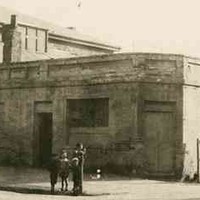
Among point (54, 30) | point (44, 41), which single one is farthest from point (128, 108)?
point (54, 30)

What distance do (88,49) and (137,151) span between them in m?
20.3

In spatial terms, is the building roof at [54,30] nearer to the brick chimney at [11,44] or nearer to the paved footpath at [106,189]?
the brick chimney at [11,44]

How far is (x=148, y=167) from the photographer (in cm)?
2305

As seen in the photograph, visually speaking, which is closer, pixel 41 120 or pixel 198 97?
pixel 198 97

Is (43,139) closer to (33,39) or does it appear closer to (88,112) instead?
(88,112)

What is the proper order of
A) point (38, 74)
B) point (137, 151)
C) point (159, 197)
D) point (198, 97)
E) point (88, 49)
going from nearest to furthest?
1. point (159, 197)
2. point (137, 151)
3. point (198, 97)
4. point (38, 74)
5. point (88, 49)

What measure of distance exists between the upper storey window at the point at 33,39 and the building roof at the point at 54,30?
1.34ft

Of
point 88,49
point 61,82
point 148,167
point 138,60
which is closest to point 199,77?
point 138,60

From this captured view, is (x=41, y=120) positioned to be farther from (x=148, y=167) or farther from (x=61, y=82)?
(x=148, y=167)

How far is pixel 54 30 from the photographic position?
39781mm

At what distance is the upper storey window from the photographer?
120 ft

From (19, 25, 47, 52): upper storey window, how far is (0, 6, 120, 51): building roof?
407mm

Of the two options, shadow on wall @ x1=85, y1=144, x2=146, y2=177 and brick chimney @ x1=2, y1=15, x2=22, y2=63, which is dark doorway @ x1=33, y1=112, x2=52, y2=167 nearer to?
shadow on wall @ x1=85, y1=144, x2=146, y2=177

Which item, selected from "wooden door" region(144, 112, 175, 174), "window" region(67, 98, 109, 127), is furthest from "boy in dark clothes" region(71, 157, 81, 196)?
"window" region(67, 98, 109, 127)
